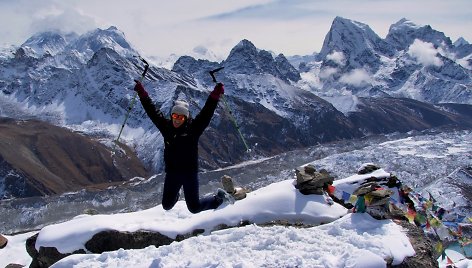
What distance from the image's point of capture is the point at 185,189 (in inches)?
679

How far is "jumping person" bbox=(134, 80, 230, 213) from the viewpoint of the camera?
52.8 ft

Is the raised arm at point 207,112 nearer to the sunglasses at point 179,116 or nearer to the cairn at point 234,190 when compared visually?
the sunglasses at point 179,116

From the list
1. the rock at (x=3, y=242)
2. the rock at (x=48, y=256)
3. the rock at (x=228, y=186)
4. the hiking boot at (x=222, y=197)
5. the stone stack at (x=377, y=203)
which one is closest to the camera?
the stone stack at (x=377, y=203)

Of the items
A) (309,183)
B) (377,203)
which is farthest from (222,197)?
(309,183)

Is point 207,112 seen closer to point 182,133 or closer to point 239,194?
point 182,133

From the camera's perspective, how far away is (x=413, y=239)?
1700 cm

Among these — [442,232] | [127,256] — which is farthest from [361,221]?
[442,232]

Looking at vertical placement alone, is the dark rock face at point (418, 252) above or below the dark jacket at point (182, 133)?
below

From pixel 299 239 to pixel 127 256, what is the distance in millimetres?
5380

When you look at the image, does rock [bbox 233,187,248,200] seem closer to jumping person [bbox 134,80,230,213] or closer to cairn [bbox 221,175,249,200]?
cairn [bbox 221,175,249,200]

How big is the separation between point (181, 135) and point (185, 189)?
2208 millimetres

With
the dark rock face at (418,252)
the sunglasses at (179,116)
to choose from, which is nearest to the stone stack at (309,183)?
Answer: the dark rock face at (418,252)

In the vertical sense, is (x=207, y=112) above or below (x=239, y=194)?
above

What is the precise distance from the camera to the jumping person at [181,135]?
16.1m
